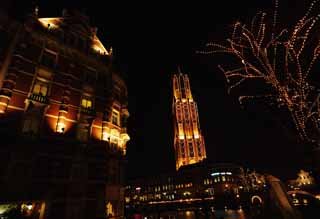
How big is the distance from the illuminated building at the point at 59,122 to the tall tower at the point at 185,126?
4510 inches

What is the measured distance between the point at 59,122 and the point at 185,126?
127213mm

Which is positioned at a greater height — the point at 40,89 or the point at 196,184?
the point at 40,89

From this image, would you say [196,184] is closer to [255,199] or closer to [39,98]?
[255,199]

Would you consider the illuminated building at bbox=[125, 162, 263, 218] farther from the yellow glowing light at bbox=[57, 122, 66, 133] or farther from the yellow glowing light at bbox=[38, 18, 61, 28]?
the yellow glowing light at bbox=[38, 18, 61, 28]

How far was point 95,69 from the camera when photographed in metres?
24.2

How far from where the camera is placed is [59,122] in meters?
18.6

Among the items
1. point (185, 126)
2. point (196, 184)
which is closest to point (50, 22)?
point (196, 184)

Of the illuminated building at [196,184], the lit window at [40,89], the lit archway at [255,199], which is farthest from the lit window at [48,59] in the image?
the illuminated building at [196,184]

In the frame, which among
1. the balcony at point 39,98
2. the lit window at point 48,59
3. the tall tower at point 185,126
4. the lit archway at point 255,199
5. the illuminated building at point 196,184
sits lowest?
the lit archway at point 255,199

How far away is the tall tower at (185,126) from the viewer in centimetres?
13312

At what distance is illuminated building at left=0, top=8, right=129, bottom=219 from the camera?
15453 millimetres

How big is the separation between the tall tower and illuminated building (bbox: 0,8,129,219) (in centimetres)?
11456

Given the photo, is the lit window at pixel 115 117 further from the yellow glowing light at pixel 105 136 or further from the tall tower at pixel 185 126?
the tall tower at pixel 185 126

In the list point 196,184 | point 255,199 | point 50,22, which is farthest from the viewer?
point 196,184
